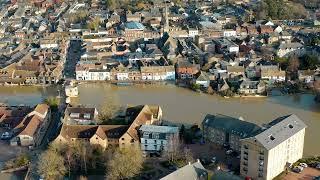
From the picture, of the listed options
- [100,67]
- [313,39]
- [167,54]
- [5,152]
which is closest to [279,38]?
[313,39]

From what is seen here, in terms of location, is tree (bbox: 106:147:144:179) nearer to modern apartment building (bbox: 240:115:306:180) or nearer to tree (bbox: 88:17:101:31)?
modern apartment building (bbox: 240:115:306:180)

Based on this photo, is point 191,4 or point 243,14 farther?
point 191,4

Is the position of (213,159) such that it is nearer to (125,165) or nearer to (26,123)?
(125,165)

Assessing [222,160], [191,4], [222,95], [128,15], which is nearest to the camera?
[222,160]

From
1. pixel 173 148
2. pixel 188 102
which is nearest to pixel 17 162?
pixel 173 148

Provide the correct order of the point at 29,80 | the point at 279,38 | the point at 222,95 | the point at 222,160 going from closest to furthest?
the point at 222,160, the point at 222,95, the point at 29,80, the point at 279,38

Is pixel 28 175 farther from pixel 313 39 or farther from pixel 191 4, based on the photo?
pixel 191 4

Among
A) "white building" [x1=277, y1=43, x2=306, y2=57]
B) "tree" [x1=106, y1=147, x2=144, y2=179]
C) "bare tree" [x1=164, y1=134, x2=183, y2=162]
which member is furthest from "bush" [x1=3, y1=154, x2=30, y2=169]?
"white building" [x1=277, y1=43, x2=306, y2=57]
